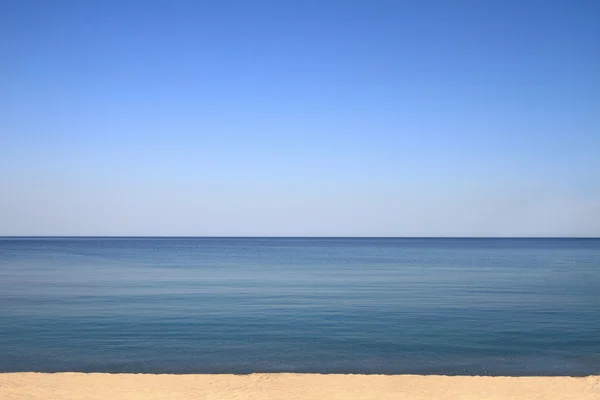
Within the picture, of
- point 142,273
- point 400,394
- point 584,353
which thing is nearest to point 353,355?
point 400,394

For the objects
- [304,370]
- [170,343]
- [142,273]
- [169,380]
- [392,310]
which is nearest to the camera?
[169,380]

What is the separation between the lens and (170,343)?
69.7 feet

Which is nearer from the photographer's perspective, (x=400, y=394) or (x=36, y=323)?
(x=400, y=394)

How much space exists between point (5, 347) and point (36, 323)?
4636mm

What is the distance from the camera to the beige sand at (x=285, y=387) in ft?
45.2

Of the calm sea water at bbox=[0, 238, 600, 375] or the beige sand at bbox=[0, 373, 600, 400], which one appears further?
the calm sea water at bbox=[0, 238, 600, 375]

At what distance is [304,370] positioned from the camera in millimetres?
17719

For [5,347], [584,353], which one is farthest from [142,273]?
[584,353]

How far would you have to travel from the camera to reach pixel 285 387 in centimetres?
1441

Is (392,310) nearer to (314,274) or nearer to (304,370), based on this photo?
(304,370)

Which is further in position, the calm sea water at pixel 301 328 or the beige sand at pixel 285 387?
the calm sea water at pixel 301 328

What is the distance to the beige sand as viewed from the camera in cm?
1379

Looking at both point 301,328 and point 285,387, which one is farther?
point 301,328

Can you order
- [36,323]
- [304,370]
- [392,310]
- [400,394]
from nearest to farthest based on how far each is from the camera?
[400,394] < [304,370] < [36,323] < [392,310]
